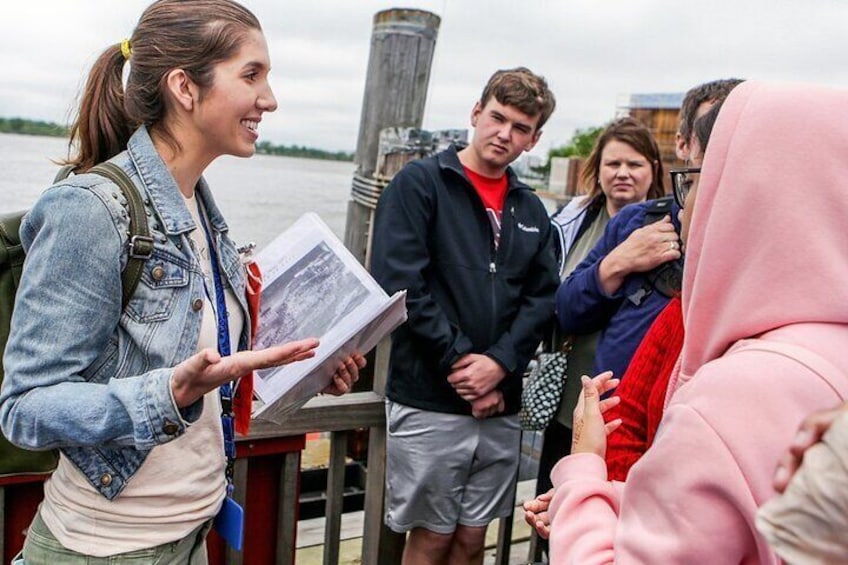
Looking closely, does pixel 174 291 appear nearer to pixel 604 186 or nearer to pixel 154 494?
pixel 154 494

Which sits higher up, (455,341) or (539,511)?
(455,341)

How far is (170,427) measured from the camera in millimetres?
1368

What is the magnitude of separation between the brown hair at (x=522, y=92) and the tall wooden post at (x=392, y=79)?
81cm

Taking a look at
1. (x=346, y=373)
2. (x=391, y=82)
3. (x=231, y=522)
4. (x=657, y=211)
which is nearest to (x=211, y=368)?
(x=231, y=522)

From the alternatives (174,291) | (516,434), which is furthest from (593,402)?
(516,434)

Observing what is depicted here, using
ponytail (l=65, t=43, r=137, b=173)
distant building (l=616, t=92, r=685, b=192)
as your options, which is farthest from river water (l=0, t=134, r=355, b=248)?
distant building (l=616, t=92, r=685, b=192)

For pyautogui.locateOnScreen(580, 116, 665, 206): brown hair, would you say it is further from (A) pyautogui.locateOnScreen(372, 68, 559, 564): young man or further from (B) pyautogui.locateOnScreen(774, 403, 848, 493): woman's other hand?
(B) pyautogui.locateOnScreen(774, 403, 848, 493): woman's other hand

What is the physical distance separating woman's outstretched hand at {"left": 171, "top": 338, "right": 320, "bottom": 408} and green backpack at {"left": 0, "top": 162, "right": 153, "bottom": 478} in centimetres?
22

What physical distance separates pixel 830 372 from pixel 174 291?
3.80 ft

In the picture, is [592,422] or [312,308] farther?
[312,308]

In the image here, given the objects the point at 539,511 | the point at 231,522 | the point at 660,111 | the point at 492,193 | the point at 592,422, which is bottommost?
the point at 231,522

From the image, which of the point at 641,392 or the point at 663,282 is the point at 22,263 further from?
the point at 663,282

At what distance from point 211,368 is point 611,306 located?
161 cm

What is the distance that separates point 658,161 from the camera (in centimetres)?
344
